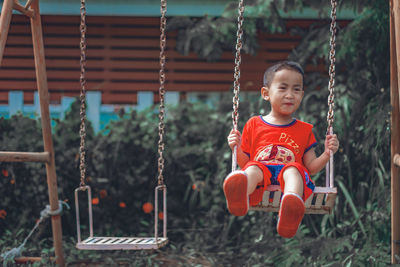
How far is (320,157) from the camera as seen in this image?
9.62 ft

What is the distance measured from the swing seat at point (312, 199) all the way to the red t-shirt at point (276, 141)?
25 cm

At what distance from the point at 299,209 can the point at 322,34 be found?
2842mm

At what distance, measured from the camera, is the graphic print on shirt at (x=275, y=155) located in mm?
2867

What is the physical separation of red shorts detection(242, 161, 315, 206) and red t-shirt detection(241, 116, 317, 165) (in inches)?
2.9

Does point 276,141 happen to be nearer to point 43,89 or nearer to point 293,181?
point 293,181

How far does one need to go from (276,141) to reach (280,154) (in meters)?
0.09

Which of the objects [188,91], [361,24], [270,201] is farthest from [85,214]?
[361,24]

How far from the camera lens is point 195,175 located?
5293 mm

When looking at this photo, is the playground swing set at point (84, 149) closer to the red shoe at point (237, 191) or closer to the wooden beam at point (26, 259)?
the wooden beam at point (26, 259)

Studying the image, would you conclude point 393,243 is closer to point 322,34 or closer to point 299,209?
point 299,209

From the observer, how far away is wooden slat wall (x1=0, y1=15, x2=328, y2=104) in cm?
650

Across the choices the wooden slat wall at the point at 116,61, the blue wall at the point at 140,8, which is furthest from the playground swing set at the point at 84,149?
the wooden slat wall at the point at 116,61

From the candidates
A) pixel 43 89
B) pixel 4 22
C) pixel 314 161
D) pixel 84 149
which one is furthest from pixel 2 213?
pixel 314 161

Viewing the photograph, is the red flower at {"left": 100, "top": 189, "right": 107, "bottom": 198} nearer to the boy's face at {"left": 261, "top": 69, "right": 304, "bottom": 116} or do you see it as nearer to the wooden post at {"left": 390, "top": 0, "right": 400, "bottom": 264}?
the boy's face at {"left": 261, "top": 69, "right": 304, "bottom": 116}
